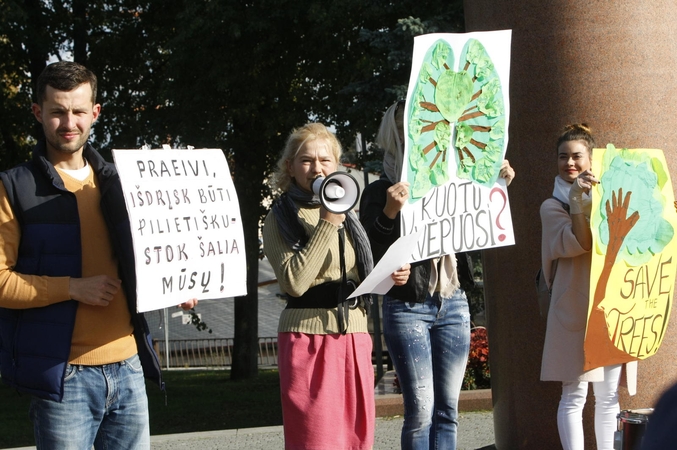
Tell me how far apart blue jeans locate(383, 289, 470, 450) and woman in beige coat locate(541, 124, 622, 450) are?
66cm

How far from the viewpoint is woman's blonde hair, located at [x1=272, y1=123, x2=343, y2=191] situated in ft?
13.5

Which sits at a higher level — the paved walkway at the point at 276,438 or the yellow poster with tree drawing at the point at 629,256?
the yellow poster with tree drawing at the point at 629,256

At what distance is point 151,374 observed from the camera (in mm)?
3652

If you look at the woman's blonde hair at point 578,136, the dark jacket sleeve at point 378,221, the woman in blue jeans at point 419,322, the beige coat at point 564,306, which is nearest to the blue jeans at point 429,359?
the woman in blue jeans at point 419,322

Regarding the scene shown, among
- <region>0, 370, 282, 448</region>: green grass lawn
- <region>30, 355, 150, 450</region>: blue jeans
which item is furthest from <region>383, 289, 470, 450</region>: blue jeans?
<region>0, 370, 282, 448</region>: green grass lawn

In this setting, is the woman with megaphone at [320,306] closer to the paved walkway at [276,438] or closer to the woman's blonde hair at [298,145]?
the woman's blonde hair at [298,145]

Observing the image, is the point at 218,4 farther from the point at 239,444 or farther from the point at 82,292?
the point at 82,292

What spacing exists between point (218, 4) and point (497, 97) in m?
11.5

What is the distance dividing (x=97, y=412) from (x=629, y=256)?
2916 mm

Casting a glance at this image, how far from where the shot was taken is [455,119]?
4.69 metres

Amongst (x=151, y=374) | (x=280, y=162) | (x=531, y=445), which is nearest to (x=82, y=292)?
(x=151, y=374)

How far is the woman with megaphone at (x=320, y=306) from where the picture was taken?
12.9ft

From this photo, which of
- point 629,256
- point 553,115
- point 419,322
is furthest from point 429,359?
point 553,115

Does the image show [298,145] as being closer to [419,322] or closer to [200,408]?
[419,322]
